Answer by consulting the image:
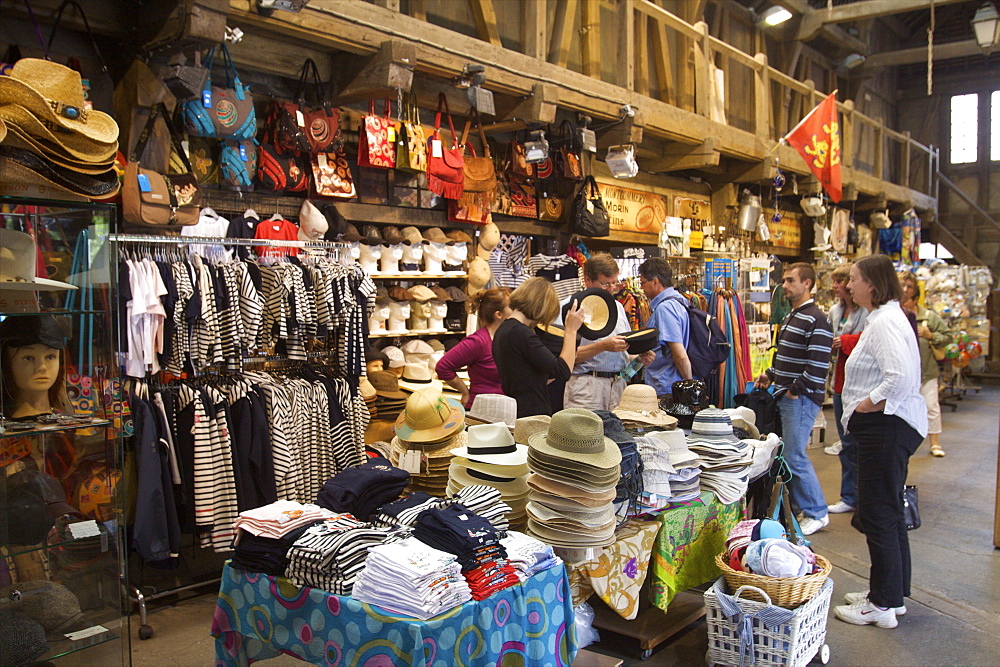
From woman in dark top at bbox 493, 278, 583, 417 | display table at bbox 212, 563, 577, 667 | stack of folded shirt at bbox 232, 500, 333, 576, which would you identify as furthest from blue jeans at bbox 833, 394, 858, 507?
stack of folded shirt at bbox 232, 500, 333, 576

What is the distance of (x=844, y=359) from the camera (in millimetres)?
5461

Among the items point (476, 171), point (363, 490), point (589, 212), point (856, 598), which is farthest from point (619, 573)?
point (589, 212)

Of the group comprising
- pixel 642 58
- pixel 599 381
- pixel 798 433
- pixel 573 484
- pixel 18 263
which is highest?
pixel 642 58

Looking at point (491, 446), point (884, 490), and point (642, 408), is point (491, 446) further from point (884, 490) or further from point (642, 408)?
point (884, 490)

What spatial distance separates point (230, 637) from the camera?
2688mm

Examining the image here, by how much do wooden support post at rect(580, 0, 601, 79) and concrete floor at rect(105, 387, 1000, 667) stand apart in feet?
14.2

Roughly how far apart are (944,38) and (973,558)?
1649 centimetres

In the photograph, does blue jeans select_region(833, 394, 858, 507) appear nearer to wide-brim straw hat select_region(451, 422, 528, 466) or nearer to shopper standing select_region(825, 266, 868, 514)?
shopper standing select_region(825, 266, 868, 514)

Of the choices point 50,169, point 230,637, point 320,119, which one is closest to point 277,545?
point 230,637

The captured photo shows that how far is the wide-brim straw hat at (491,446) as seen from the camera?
309 cm

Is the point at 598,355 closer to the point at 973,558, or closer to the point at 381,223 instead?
the point at 381,223

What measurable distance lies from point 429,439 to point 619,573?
3.20 feet

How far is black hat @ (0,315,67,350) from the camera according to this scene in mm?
2629

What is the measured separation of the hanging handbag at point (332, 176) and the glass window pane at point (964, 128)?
689 inches
